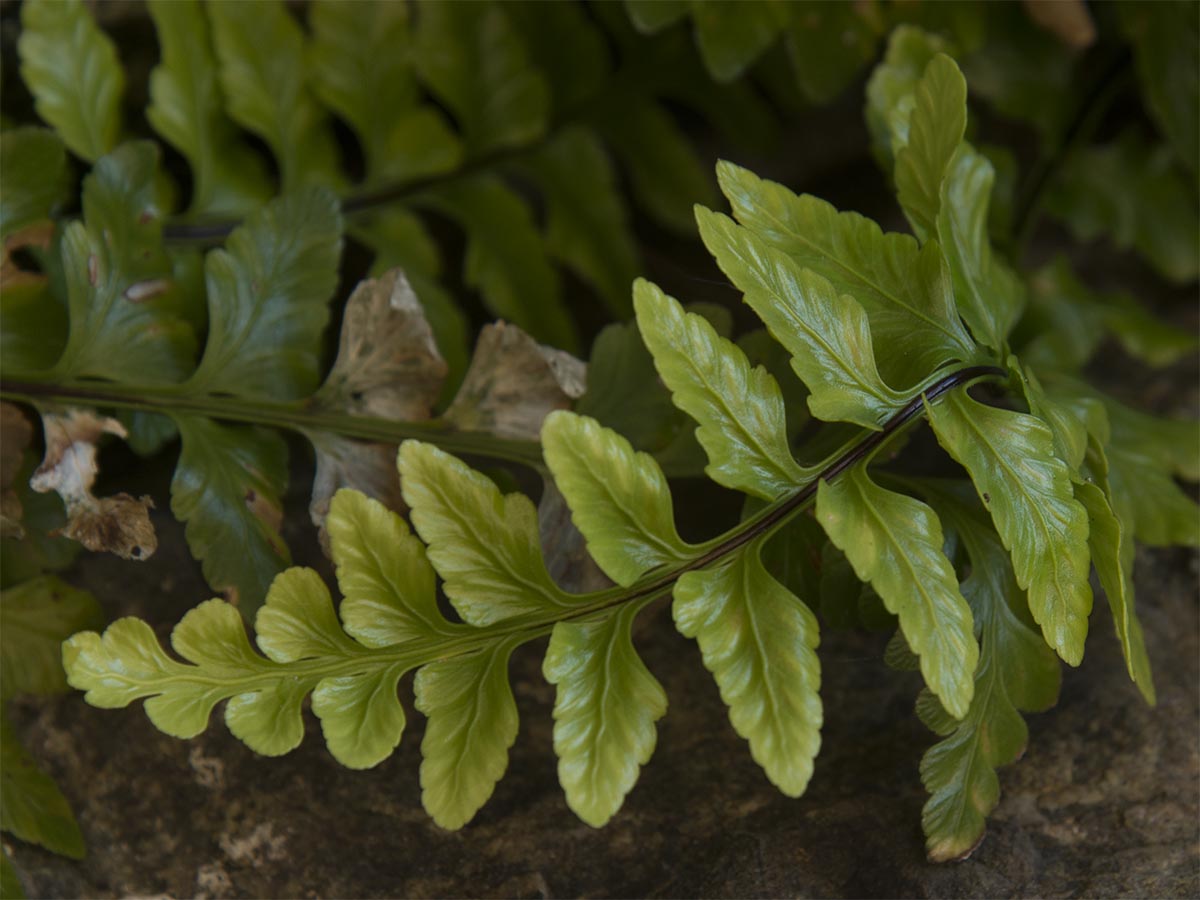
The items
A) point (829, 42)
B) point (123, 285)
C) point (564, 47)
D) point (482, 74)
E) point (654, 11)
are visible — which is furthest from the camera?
point (564, 47)

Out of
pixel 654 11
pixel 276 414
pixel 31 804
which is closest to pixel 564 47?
pixel 654 11

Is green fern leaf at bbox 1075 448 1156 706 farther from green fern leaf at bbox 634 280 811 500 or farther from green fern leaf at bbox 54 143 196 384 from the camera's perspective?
green fern leaf at bbox 54 143 196 384

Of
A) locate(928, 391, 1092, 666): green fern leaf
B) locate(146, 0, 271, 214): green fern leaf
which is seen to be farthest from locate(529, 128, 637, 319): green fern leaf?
locate(928, 391, 1092, 666): green fern leaf

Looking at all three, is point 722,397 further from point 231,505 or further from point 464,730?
point 231,505

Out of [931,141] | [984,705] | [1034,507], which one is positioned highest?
[931,141]

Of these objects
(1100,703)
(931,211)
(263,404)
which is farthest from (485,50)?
(1100,703)

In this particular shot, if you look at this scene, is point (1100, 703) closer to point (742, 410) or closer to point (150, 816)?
point (742, 410)
